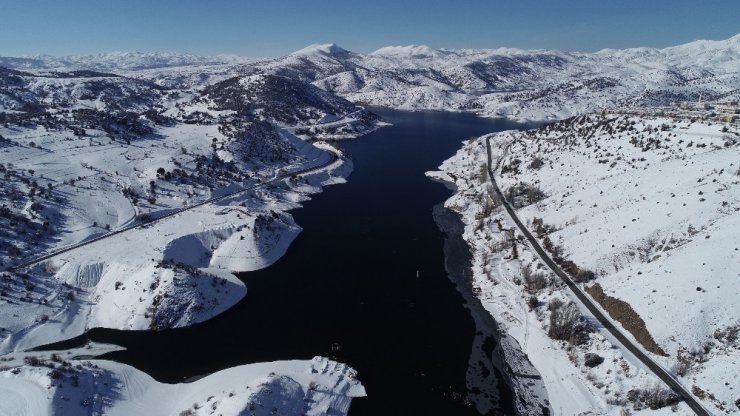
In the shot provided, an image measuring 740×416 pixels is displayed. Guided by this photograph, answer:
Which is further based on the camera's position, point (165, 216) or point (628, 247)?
point (165, 216)

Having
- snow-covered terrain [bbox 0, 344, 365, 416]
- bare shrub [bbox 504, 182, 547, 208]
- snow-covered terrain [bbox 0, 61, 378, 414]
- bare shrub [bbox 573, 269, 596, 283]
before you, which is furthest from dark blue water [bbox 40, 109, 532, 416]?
bare shrub [bbox 504, 182, 547, 208]

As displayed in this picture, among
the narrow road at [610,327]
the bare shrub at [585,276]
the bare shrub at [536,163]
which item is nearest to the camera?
the narrow road at [610,327]

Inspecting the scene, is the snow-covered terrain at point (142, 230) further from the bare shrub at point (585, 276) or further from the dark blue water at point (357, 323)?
the bare shrub at point (585, 276)

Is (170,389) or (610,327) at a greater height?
(610,327)

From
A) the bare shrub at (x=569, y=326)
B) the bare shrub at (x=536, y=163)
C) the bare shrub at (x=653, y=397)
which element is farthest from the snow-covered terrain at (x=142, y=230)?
the bare shrub at (x=536, y=163)

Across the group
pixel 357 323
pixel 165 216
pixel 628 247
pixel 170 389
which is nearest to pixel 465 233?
pixel 628 247

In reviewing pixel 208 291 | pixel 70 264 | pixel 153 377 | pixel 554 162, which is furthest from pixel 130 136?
pixel 554 162

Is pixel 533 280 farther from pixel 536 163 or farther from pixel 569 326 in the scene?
pixel 536 163
